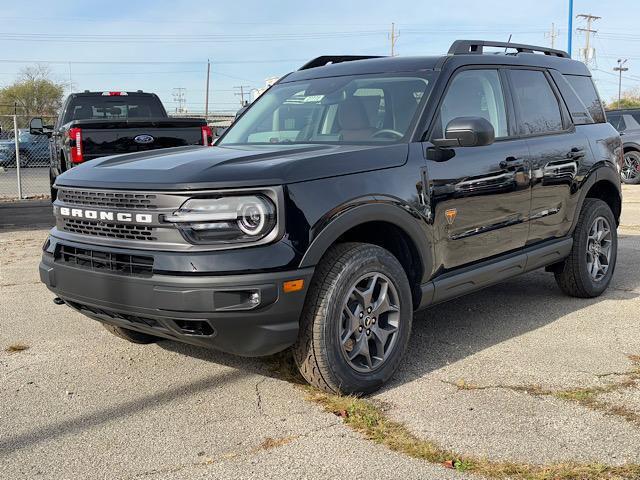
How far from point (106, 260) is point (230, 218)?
770 millimetres

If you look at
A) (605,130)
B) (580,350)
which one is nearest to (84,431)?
(580,350)

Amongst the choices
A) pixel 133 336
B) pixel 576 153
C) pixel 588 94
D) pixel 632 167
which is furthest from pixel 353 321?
pixel 632 167

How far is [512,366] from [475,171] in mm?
1264

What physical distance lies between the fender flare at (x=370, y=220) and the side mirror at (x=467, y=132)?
1.78ft

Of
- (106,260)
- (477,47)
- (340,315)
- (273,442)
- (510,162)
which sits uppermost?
(477,47)

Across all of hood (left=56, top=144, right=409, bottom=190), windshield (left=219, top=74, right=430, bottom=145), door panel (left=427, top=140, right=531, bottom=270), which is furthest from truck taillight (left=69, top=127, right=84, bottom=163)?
door panel (left=427, top=140, right=531, bottom=270)

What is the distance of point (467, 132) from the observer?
4.13m

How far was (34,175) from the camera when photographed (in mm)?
22234

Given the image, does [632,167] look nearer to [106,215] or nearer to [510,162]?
[510,162]

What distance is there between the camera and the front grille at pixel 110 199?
11.6 ft

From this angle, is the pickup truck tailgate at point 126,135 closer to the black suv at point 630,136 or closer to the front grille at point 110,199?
the front grille at point 110,199

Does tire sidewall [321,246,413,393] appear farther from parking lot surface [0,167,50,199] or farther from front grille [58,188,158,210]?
parking lot surface [0,167,50,199]

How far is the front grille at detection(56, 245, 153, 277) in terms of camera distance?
3.49m

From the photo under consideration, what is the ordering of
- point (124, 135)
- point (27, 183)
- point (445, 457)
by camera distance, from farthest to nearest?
1. point (27, 183)
2. point (124, 135)
3. point (445, 457)
